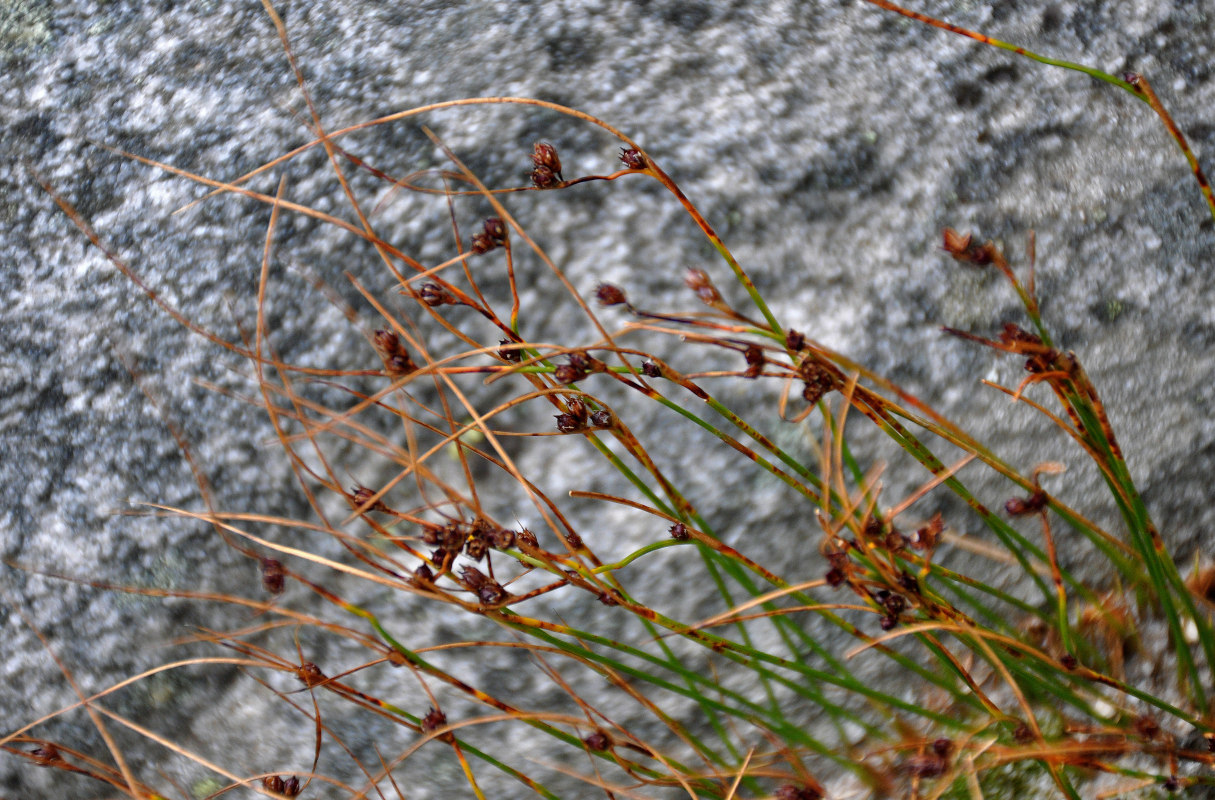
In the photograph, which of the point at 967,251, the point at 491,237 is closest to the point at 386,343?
the point at 491,237

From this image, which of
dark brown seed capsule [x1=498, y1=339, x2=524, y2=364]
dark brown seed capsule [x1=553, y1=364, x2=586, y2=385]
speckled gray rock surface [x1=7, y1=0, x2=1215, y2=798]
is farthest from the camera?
speckled gray rock surface [x1=7, y1=0, x2=1215, y2=798]

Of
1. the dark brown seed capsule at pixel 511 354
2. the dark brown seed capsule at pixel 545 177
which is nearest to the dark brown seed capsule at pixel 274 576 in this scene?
the dark brown seed capsule at pixel 511 354

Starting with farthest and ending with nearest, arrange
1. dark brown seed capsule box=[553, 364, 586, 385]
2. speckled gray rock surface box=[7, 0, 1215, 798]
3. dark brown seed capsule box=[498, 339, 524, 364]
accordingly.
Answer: speckled gray rock surface box=[7, 0, 1215, 798]
dark brown seed capsule box=[498, 339, 524, 364]
dark brown seed capsule box=[553, 364, 586, 385]

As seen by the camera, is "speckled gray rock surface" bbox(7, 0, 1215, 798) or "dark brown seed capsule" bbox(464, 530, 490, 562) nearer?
"dark brown seed capsule" bbox(464, 530, 490, 562)

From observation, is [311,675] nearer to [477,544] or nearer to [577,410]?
[477,544]

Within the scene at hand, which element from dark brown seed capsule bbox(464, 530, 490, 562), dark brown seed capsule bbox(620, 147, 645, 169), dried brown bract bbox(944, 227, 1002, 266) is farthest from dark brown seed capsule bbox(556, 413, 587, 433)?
dried brown bract bbox(944, 227, 1002, 266)

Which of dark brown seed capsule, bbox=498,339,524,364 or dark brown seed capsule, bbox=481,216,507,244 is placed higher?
dark brown seed capsule, bbox=481,216,507,244

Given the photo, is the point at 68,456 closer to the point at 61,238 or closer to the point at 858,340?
the point at 61,238

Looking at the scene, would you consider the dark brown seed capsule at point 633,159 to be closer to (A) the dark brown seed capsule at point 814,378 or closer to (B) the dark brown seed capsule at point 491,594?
(A) the dark brown seed capsule at point 814,378

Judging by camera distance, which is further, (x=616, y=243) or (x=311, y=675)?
(x=616, y=243)

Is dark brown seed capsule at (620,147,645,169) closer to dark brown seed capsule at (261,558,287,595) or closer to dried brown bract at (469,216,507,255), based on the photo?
dried brown bract at (469,216,507,255)
